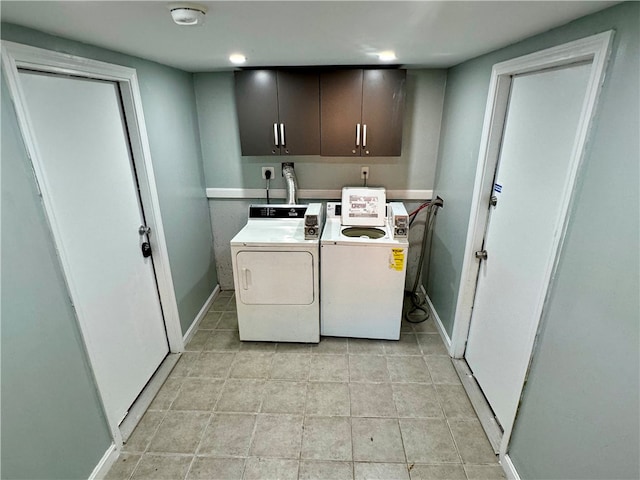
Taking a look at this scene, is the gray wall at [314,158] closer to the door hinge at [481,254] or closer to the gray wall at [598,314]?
the door hinge at [481,254]

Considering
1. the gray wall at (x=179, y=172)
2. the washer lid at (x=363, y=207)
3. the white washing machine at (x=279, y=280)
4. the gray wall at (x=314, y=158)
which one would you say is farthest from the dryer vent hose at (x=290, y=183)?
the gray wall at (x=179, y=172)

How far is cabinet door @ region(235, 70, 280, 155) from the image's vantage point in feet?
8.85

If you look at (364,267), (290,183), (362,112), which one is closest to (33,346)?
(364,267)

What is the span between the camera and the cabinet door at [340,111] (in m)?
2.66

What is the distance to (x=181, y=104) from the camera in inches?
105

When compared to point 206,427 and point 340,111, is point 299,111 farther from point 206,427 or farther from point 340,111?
point 206,427

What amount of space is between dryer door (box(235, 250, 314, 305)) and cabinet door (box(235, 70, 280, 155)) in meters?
0.98

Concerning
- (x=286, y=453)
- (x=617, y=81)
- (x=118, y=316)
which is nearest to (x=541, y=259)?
(x=617, y=81)

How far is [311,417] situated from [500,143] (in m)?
2.08


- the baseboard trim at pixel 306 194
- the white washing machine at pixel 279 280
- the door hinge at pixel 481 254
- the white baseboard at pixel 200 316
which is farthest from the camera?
the baseboard trim at pixel 306 194

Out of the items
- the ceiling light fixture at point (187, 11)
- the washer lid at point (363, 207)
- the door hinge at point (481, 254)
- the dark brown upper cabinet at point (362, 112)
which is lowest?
the door hinge at point (481, 254)

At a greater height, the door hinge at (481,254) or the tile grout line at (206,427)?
the door hinge at (481,254)

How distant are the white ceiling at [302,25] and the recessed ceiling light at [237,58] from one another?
0.32 ft

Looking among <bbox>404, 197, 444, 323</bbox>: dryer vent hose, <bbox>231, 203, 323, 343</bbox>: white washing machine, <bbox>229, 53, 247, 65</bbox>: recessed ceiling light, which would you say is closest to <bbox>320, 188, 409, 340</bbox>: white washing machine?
<bbox>231, 203, 323, 343</bbox>: white washing machine
